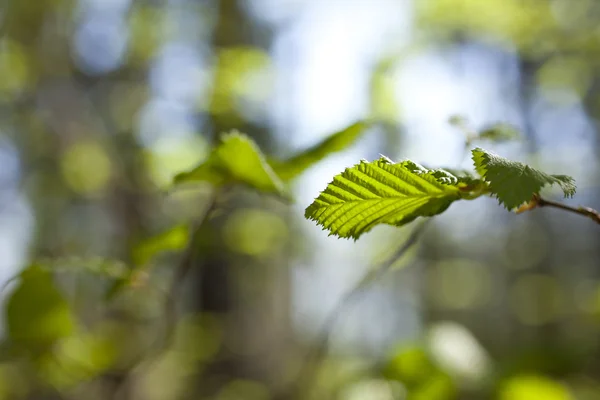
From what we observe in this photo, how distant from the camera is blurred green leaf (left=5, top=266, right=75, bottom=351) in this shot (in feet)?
2.87

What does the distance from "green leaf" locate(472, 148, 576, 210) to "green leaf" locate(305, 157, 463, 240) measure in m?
0.05

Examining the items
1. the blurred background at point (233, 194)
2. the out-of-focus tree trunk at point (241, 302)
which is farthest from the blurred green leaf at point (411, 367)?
the out-of-focus tree trunk at point (241, 302)

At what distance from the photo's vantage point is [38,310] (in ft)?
2.90

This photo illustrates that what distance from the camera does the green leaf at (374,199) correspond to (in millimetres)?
419

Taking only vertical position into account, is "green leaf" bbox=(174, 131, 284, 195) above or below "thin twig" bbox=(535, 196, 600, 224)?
above

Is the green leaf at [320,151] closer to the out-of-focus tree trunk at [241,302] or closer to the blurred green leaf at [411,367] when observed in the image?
the blurred green leaf at [411,367]

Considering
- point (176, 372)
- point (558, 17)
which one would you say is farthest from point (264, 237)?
point (558, 17)

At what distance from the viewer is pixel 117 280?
74 centimetres

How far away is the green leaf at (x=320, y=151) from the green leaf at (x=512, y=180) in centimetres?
26

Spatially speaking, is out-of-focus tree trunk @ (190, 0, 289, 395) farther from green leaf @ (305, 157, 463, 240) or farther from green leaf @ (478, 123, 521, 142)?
green leaf @ (305, 157, 463, 240)

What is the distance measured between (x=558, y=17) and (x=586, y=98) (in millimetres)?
834

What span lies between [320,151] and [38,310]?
56 cm

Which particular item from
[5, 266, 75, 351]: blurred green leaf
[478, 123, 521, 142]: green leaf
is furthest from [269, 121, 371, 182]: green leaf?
[5, 266, 75, 351]: blurred green leaf

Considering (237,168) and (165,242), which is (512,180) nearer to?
(237,168)
